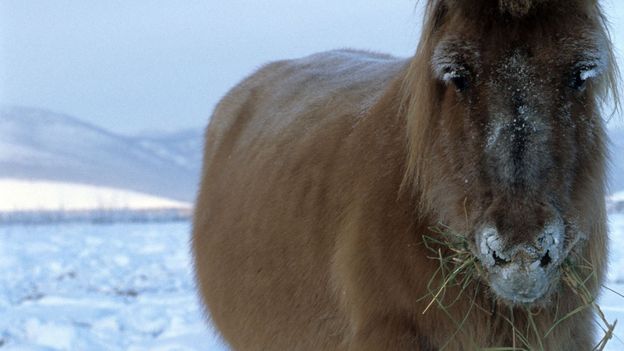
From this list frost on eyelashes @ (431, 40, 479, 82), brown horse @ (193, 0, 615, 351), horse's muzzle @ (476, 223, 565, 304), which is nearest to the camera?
horse's muzzle @ (476, 223, 565, 304)

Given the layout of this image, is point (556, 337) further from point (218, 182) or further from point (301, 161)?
point (218, 182)

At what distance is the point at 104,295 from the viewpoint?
7703 mm

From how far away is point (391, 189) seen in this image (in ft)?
9.27

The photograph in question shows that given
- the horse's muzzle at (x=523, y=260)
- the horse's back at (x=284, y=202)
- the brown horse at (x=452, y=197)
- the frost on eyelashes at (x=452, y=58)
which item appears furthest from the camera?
the horse's back at (x=284, y=202)

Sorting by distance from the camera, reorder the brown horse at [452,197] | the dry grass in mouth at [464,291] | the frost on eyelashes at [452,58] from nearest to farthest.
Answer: the brown horse at [452,197]
the frost on eyelashes at [452,58]
the dry grass in mouth at [464,291]

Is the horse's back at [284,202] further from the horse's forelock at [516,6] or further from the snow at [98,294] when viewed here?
the horse's forelock at [516,6]

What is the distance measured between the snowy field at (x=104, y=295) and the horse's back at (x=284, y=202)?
Result: 820mm

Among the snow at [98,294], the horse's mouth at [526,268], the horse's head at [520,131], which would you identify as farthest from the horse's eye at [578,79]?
the snow at [98,294]

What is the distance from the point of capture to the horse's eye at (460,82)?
2371 mm

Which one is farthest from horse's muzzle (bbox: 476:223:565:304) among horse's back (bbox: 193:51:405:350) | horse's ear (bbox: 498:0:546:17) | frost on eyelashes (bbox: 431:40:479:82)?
horse's back (bbox: 193:51:405:350)

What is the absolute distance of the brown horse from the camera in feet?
7.25

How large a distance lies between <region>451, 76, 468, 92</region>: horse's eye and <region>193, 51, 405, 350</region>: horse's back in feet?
2.51

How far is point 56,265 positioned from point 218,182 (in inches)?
242

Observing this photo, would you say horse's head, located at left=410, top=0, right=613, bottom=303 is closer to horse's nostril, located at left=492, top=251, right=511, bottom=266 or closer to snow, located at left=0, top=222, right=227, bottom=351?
horse's nostril, located at left=492, top=251, right=511, bottom=266
